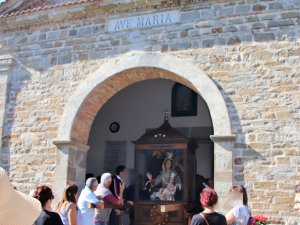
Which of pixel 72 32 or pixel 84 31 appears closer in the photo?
pixel 84 31

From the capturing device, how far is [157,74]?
7.97 meters

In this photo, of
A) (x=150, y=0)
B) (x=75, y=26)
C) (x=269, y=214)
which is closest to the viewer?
(x=269, y=214)

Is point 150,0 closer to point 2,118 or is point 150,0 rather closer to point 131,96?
point 131,96

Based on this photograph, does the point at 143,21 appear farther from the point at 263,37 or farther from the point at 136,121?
the point at 136,121

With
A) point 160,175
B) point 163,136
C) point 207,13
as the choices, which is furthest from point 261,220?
point 207,13

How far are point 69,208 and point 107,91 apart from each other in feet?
12.5

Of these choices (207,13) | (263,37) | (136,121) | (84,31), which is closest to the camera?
(263,37)

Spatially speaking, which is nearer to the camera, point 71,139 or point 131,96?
point 71,139

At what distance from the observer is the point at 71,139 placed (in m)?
8.08

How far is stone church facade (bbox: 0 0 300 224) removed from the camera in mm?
6723

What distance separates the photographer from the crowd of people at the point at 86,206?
1683mm

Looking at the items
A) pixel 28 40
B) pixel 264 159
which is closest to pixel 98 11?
pixel 28 40

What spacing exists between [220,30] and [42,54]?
3.71 metres

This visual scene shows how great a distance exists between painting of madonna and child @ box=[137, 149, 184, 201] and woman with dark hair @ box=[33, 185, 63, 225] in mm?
4426
